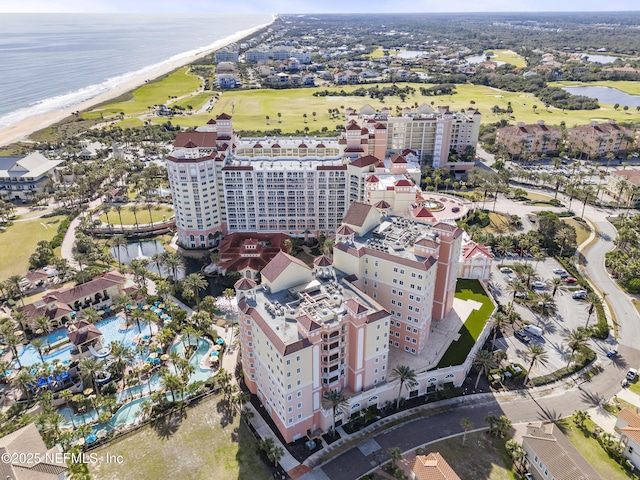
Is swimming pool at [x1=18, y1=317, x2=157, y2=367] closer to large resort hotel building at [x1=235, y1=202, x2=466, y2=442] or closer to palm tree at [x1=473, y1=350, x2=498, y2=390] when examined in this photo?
large resort hotel building at [x1=235, y1=202, x2=466, y2=442]

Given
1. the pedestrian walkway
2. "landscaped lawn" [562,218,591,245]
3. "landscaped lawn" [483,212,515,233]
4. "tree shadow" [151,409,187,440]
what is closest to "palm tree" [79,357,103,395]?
"tree shadow" [151,409,187,440]

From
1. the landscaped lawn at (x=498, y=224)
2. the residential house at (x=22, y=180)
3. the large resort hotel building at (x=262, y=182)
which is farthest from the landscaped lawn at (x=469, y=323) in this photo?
the residential house at (x=22, y=180)

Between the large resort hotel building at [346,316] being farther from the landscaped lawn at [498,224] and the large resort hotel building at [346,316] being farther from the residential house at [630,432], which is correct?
the landscaped lawn at [498,224]

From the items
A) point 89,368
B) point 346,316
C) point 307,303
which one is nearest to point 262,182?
point 307,303

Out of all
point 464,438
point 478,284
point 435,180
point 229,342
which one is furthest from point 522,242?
point 229,342

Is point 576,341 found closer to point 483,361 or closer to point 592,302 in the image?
point 592,302

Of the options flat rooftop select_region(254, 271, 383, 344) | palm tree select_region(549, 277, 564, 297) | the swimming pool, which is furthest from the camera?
palm tree select_region(549, 277, 564, 297)
